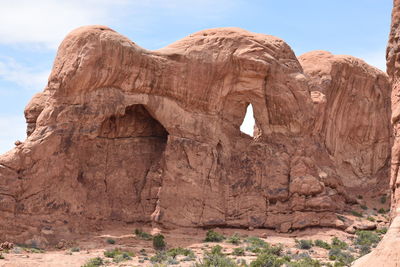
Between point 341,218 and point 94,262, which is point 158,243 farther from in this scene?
point 341,218

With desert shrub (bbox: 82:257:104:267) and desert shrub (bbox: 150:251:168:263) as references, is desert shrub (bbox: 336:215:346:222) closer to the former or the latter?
desert shrub (bbox: 150:251:168:263)

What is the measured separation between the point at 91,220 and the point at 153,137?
16.1ft

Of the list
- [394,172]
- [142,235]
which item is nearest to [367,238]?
[142,235]

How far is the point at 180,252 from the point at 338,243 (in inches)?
262

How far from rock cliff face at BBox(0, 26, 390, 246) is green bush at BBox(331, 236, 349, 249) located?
6.40ft

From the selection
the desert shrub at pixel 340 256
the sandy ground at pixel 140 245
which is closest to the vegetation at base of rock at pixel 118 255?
the sandy ground at pixel 140 245

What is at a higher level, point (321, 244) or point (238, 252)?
point (321, 244)

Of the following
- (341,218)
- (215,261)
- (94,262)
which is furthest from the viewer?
(341,218)

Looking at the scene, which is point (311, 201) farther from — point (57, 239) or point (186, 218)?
point (57, 239)

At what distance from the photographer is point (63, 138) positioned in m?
31.6

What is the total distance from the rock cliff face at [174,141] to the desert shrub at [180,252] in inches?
142

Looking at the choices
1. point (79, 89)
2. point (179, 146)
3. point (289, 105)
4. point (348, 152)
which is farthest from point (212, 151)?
point (348, 152)

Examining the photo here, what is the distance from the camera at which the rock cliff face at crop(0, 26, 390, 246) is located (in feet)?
104

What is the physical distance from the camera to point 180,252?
29.3m
